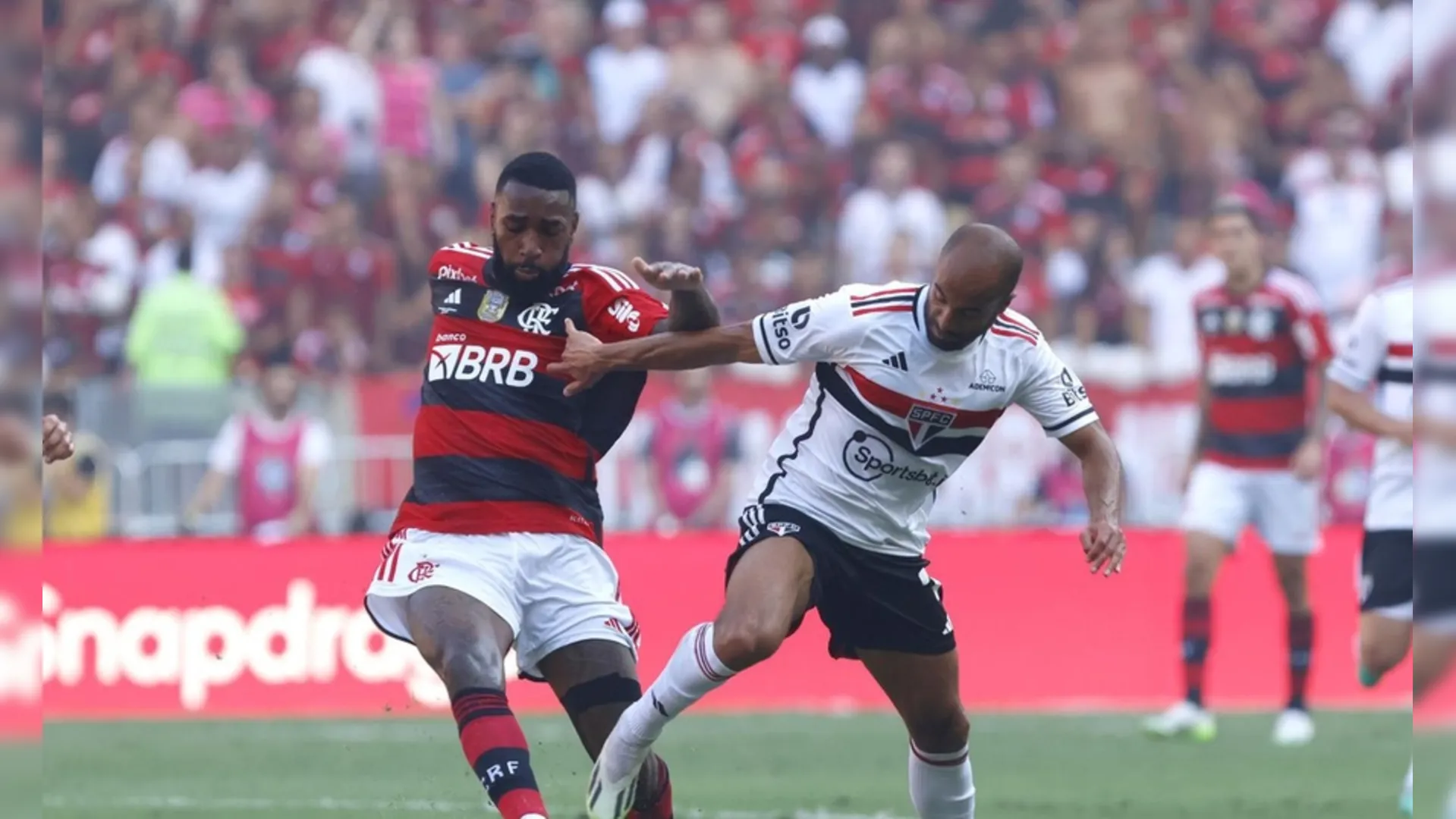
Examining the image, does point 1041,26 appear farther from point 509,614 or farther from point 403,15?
point 509,614

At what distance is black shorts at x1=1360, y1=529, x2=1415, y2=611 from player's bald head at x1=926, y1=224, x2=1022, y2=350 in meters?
3.06

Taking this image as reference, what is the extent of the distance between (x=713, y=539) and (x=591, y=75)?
7.54 metres

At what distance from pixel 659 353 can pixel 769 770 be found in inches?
193

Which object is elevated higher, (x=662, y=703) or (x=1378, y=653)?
(x=662, y=703)

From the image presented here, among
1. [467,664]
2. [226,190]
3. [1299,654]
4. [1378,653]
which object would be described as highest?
[226,190]

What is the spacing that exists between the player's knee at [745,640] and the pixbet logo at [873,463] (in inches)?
27.6

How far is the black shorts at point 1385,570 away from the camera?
9.27m

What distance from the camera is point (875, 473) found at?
7492 mm

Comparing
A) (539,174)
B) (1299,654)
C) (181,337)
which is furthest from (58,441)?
(181,337)

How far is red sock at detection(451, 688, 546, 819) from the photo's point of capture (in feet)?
21.9

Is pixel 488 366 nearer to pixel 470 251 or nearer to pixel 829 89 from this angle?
pixel 470 251

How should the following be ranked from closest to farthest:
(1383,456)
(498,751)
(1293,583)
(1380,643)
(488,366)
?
1. (498,751)
2. (488,366)
3. (1380,643)
4. (1383,456)
5. (1293,583)

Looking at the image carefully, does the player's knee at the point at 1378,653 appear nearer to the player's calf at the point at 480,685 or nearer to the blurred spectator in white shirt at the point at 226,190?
the player's calf at the point at 480,685

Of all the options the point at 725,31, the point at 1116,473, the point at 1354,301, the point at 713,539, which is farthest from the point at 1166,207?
the point at 1116,473
